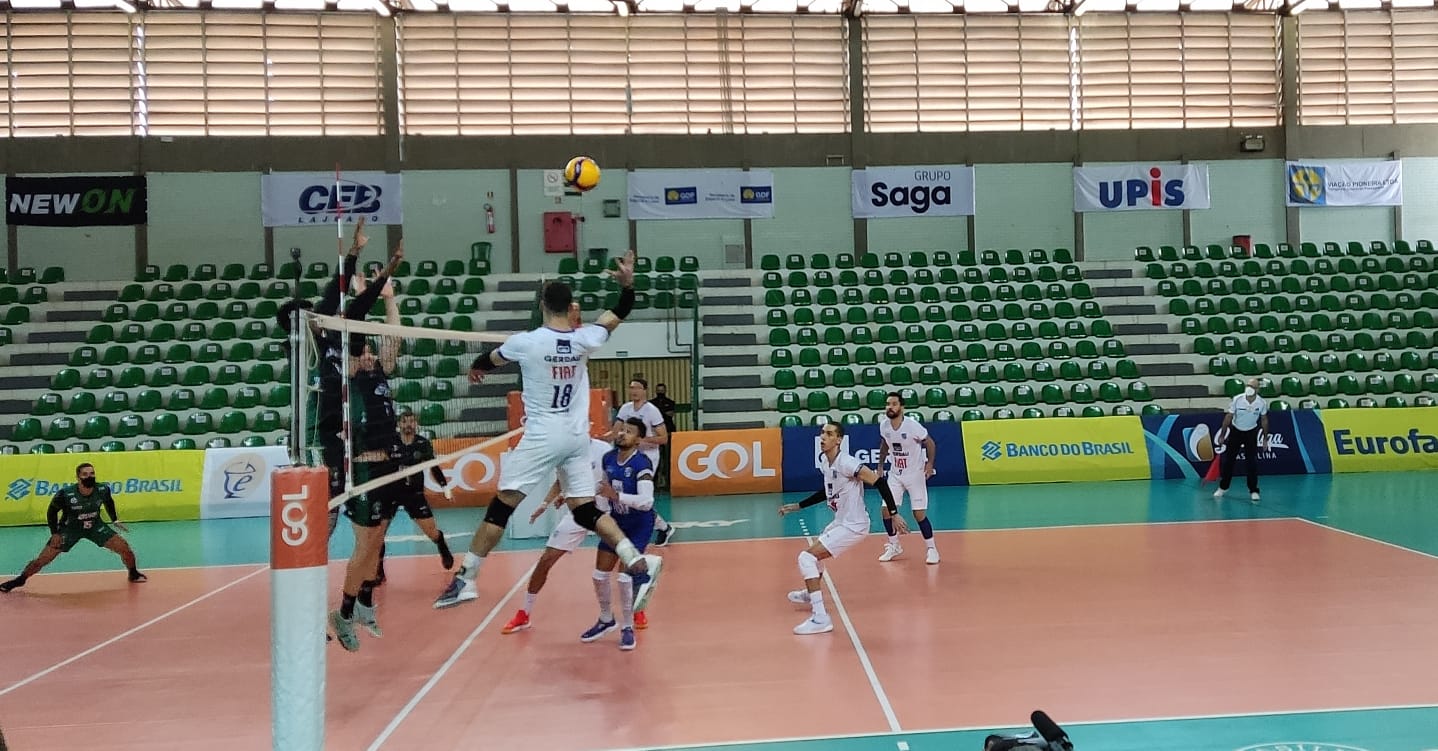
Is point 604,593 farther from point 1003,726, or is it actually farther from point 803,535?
point 803,535

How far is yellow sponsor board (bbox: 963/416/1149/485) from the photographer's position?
1859 centimetres

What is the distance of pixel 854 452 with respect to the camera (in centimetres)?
1842

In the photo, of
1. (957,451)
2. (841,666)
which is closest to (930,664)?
(841,666)

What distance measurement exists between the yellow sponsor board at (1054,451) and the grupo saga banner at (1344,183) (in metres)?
12.6

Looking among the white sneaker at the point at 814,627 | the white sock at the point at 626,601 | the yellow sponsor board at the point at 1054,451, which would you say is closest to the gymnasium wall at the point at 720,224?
the yellow sponsor board at the point at 1054,451

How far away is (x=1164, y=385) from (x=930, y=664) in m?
17.5

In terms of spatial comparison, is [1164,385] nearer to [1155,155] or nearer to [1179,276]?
[1179,276]

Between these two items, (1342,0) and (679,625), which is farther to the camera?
(1342,0)

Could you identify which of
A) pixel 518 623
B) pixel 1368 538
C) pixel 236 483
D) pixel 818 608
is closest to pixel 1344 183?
pixel 1368 538

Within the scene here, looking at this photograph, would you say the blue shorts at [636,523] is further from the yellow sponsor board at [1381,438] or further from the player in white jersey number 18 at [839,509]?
the yellow sponsor board at [1381,438]

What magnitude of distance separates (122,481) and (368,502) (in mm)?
12553

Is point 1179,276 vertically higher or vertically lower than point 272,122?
lower

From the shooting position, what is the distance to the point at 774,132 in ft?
88.0

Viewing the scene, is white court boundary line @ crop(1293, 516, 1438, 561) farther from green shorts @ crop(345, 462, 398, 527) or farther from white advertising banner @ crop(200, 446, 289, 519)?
white advertising banner @ crop(200, 446, 289, 519)
